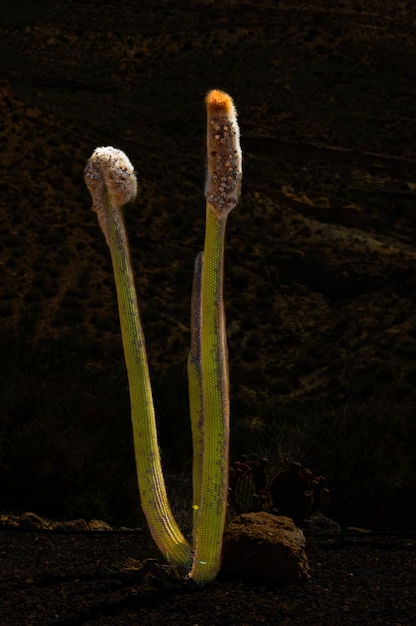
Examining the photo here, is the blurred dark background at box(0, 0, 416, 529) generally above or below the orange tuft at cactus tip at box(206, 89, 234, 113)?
below

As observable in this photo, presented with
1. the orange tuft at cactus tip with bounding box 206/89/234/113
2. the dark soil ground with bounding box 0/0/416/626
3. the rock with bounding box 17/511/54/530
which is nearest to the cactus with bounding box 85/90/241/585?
the orange tuft at cactus tip with bounding box 206/89/234/113

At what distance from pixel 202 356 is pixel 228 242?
3107cm

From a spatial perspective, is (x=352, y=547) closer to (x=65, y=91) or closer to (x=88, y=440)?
(x=88, y=440)

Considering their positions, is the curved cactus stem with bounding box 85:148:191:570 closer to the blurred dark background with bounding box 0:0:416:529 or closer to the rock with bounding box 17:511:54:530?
the rock with bounding box 17:511:54:530

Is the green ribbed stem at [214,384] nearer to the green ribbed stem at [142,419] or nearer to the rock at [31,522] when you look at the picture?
the green ribbed stem at [142,419]

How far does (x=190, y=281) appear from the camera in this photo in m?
33.1

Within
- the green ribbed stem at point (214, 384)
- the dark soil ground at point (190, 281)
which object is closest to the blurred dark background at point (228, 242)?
the dark soil ground at point (190, 281)

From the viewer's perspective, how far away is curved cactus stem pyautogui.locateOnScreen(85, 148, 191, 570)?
5.90 meters

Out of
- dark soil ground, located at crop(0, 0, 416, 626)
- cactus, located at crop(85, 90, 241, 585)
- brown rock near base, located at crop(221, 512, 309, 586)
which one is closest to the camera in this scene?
cactus, located at crop(85, 90, 241, 585)

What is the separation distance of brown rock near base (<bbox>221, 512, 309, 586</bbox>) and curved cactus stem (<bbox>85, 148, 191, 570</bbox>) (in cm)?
25

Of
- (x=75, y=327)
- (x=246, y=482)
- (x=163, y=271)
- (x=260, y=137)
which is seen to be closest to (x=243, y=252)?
(x=163, y=271)

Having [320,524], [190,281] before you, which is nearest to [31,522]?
[320,524]

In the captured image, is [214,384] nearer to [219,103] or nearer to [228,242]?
[219,103]

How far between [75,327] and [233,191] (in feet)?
73.5
